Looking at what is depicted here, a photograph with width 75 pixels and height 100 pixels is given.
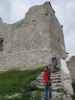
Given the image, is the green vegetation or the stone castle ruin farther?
the stone castle ruin

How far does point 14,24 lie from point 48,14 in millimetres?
3071

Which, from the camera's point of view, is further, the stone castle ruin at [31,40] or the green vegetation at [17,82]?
the stone castle ruin at [31,40]

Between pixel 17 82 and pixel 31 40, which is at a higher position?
pixel 31 40

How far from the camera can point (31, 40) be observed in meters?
32.5

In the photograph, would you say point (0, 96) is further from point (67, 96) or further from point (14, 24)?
point (14, 24)

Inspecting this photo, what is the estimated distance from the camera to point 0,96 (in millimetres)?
22672

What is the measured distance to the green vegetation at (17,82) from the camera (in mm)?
23547

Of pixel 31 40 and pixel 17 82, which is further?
pixel 31 40

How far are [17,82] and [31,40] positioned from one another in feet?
22.2

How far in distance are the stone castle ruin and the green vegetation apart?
4.92 feet

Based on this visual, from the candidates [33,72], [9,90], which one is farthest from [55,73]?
[33,72]

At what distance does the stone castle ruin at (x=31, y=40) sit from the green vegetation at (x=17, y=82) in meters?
1.50

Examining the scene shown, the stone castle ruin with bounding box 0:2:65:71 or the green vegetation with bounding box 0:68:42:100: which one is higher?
the stone castle ruin with bounding box 0:2:65:71

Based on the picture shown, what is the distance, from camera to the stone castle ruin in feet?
104
